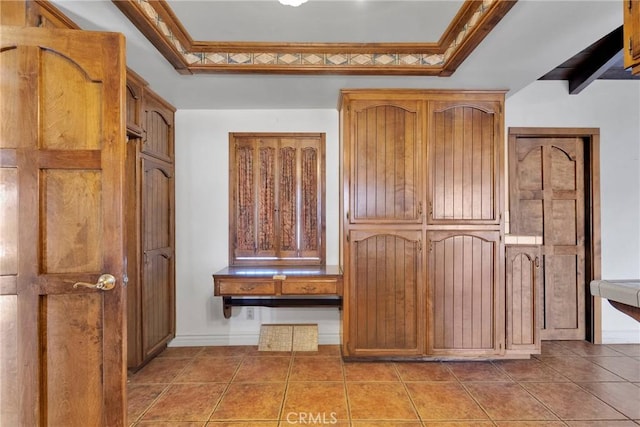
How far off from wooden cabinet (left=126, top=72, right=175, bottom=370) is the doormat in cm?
96

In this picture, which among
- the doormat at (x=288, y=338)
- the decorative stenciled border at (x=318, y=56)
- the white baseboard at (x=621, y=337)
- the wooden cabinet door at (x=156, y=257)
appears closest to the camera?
the decorative stenciled border at (x=318, y=56)

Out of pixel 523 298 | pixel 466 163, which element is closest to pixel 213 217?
pixel 466 163

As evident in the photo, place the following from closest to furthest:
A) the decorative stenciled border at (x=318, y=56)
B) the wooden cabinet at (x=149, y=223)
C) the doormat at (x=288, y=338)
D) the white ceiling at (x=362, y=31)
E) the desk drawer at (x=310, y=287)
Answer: the white ceiling at (x=362, y=31) < the decorative stenciled border at (x=318, y=56) < the wooden cabinet at (x=149, y=223) < the desk drawer at (x=310, y=287) < the doormat at (x=288, y=338)

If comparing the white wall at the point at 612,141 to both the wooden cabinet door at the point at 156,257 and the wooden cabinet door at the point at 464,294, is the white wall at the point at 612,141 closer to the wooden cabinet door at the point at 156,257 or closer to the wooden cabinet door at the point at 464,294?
the wooden cabinet door at the point at 464,294

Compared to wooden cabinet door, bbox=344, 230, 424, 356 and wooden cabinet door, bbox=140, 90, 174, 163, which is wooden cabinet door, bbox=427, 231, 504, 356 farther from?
wooden cabinet door, bbox=140, 90, 174, 163

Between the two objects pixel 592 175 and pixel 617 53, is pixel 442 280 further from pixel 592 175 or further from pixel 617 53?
pixel 617 53

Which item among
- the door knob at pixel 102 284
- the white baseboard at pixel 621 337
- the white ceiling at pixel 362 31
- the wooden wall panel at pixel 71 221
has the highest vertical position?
the white ceiling at pixel 362 31

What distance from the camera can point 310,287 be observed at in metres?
2.89

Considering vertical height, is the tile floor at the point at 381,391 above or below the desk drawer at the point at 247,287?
below

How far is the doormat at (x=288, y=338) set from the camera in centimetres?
316

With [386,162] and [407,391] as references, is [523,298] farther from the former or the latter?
[386,162]

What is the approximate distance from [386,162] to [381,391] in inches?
72.2

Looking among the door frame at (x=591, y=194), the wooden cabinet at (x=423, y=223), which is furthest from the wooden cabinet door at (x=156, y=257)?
the door frame at (x=591, y=194)

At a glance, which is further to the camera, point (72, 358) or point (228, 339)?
point (228, 339)
